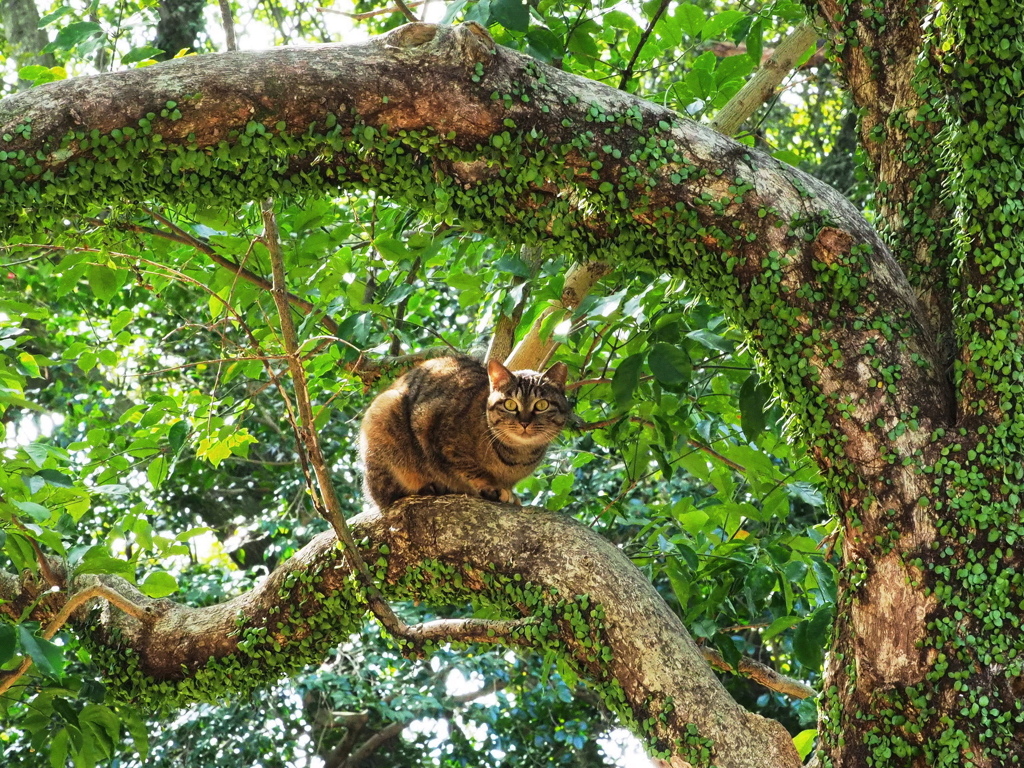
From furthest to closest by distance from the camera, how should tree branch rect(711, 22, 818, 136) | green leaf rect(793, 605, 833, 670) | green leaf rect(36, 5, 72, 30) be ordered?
tree branch rect(711, 22, 818, 136) → green leaf rect(36, 5, 72, 30) → green leaf rect(793, 605, 833, 670)

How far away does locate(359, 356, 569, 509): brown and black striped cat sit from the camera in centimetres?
384

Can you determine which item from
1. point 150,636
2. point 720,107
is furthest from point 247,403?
point 720,107

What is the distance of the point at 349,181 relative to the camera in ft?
8.44

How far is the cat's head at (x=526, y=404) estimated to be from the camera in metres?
3.94

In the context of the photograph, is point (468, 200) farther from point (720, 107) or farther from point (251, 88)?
point (720, 107)

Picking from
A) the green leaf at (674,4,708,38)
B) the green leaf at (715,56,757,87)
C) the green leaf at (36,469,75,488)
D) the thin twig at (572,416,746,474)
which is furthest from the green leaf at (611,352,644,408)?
the green leaf at (36,469,75,488)

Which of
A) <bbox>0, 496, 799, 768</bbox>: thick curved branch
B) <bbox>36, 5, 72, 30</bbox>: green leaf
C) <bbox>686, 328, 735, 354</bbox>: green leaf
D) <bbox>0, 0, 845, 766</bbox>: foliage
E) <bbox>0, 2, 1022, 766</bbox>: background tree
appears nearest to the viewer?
<bbox>0, 2, 1022, 766</bbox>: background tree

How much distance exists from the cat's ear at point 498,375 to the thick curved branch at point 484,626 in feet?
2.87

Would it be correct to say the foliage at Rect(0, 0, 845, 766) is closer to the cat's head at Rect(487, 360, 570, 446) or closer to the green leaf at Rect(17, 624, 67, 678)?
the green leaf at Rect(17, 624, 67, 678)

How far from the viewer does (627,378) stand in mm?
2865

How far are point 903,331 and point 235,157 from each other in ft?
5.40

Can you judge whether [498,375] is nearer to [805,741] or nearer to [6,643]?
[805,741]

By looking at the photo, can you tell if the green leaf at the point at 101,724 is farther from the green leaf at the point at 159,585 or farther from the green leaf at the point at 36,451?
the green leaf at the point at 36,451

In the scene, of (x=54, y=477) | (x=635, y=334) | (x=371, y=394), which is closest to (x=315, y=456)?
(x=54, y=477)
